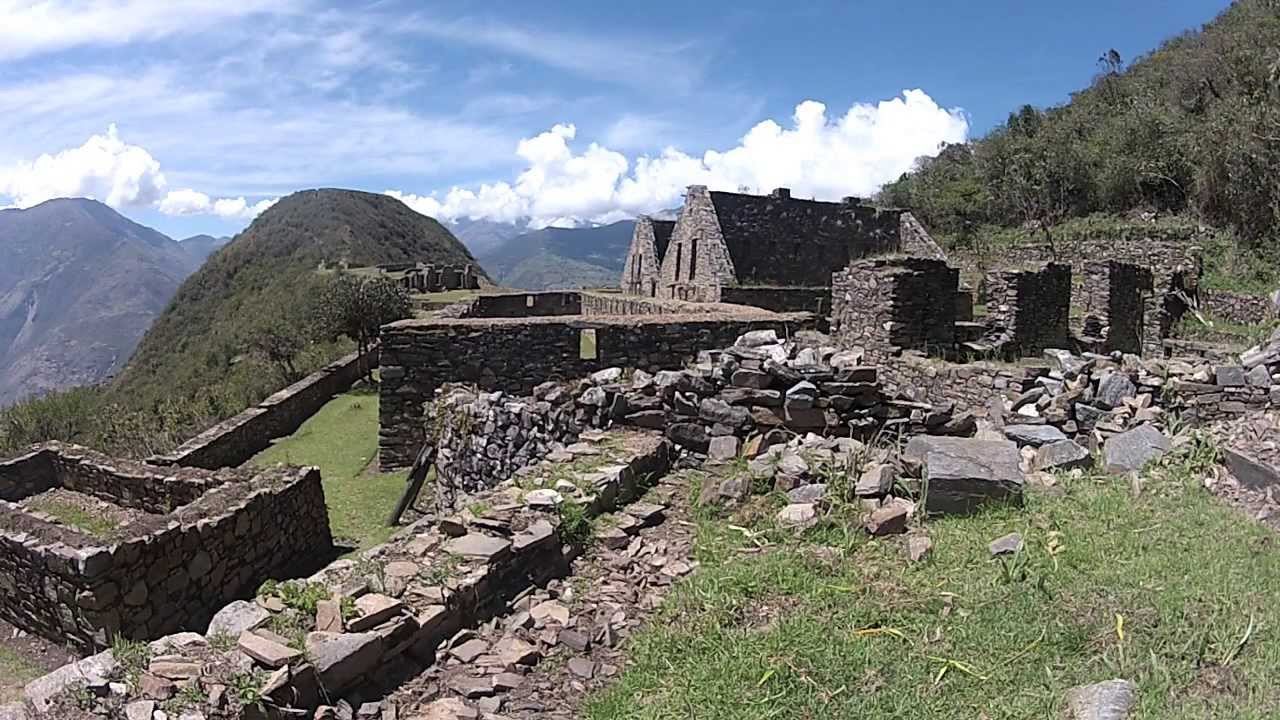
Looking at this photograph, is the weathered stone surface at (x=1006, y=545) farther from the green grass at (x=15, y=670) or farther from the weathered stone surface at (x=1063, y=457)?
the green grass at (x=15, y=670)

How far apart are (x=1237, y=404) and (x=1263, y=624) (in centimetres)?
377

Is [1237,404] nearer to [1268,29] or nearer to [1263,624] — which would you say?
[1263,624]

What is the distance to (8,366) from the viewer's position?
160500mm

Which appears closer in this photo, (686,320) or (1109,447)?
(1109,447)

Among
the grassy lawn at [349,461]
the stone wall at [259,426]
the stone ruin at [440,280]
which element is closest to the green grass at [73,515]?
the stone wall at [259,426]

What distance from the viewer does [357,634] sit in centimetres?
335

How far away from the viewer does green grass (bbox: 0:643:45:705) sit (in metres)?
6.64

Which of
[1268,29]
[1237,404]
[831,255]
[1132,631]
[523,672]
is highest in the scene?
[1268,29]

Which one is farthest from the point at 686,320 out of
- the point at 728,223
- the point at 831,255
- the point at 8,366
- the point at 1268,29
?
the point at 8,366

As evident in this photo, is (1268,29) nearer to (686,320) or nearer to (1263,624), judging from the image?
(686,320)

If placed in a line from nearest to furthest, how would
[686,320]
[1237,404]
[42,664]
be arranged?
[1237,404] → [42,664] → [686,320]

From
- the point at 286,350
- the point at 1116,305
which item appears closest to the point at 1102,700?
the point at 1116,305

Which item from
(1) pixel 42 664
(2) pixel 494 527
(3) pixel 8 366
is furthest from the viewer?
(3) pixel 8 366

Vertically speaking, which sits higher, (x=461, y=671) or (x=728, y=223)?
(x=728, y=223)
